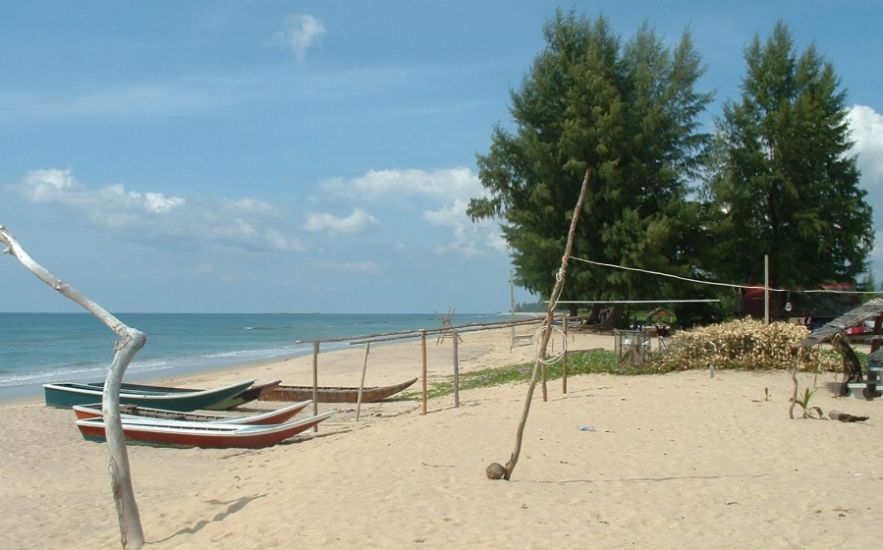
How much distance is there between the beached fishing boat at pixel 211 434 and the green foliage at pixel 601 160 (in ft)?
59.6

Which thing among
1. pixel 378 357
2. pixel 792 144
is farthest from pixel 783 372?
pixel 378 357

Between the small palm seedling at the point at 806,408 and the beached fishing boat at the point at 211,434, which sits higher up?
the small palm seedling at the point at 806,408

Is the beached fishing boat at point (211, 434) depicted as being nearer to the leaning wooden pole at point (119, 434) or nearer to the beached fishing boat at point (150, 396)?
the beached fishing boat at point (150, 396)

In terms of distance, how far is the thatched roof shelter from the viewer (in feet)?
42.7

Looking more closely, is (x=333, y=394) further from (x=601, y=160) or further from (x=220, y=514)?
(x=601, y=160)

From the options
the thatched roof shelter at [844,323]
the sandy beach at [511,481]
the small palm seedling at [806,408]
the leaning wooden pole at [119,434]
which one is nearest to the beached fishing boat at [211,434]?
the sandy beach at [511,481]

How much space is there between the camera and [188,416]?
13.0m

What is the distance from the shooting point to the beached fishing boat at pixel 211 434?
37.2 ft

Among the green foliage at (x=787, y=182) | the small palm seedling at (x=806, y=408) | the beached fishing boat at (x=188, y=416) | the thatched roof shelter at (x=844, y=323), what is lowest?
the beached fishing boat at (x=188, y=416)

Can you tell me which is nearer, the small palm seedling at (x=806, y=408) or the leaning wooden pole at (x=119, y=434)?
the leaning wooden pole at (x=119, y=434)

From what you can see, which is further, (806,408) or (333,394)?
(333,394)

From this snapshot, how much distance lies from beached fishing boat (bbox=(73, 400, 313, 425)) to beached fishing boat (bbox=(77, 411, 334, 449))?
0.21 m

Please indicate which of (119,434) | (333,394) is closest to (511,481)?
(119,434)

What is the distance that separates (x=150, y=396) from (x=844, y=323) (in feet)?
43.5
